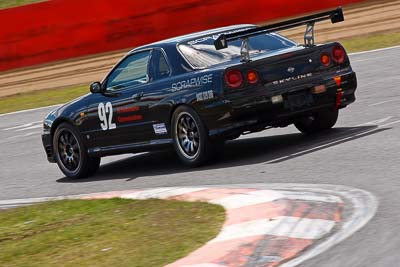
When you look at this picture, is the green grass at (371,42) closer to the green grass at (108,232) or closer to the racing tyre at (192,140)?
the racing tyre at (192,140)

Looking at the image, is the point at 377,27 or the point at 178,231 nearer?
the point at 178,231

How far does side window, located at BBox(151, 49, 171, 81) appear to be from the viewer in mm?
11422

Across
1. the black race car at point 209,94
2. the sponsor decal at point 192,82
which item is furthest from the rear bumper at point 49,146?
the sponsor decal at point 192,82

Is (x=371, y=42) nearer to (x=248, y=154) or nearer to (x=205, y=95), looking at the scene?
(x=248, y=154)

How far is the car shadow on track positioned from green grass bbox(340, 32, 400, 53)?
9.26 m

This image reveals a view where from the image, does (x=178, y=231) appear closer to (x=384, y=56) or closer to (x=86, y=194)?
(x=86, y=194)

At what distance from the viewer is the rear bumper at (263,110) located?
10633mm

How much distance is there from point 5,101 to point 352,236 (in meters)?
19.7

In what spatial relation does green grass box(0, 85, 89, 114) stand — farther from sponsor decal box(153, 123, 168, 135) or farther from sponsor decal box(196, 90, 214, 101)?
sponsor decal box(196, 90, 214, 101)

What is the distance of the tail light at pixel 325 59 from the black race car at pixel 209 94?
0.04 ft

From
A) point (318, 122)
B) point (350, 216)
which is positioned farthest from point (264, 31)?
point (350, 216)

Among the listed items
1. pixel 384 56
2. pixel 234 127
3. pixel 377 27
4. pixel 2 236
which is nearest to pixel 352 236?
pixel 2 236

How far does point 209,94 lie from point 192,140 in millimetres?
622

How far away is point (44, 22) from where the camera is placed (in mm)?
26750
